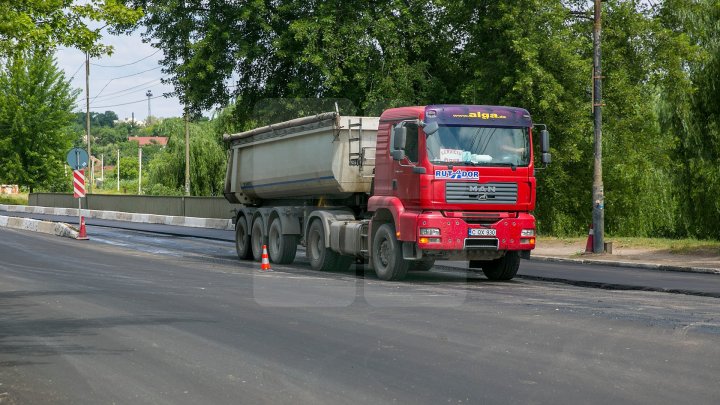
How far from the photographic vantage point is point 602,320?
13086mm

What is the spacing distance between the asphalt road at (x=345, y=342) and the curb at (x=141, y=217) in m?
21.1

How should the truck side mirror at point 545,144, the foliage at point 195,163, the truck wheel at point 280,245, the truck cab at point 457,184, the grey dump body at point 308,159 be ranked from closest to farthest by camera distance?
the truck cab at point 457,184, the truck side mirror at point 545,144, the grey dump body at point 308,159, the truck wheel at point 280,245, the foliage at point 195,163

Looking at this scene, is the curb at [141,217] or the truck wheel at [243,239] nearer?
the truck wheel at [243,239]

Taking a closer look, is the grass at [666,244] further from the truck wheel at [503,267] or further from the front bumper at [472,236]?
the front bumper at [472,236]

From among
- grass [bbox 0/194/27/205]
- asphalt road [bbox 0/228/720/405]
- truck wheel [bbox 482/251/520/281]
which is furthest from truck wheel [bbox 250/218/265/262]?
grass [bbox 0/194/27/205]

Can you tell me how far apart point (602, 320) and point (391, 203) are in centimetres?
665

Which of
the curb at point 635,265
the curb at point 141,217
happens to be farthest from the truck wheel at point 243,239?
the curb at point 141,217

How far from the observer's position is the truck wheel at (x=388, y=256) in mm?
18984

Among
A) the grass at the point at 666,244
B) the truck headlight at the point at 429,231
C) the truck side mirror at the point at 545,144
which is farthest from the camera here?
the grass at the point at 666,244

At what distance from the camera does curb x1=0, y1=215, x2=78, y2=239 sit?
121 feet

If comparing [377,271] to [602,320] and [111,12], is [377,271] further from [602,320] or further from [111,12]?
[111,12]

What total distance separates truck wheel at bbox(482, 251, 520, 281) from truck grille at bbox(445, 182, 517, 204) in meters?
1.35

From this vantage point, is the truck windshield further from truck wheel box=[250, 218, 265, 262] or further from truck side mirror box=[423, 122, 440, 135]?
truck wheel box=[250, 218, 265, 262]

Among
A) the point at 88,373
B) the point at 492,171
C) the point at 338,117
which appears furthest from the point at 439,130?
the point at 88,373
